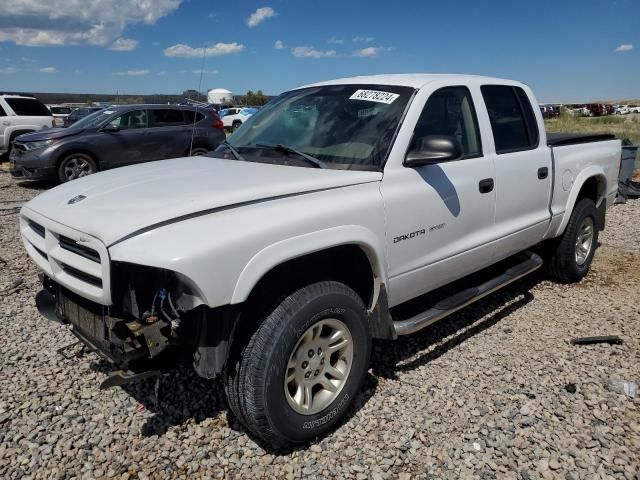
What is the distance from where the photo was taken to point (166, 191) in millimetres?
2635

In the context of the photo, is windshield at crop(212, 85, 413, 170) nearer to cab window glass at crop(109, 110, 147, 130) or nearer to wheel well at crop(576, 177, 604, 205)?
wheel well at crop(576, 177, 604, 205)

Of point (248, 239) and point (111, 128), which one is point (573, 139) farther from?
point (111, 128)

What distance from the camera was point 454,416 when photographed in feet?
10.0

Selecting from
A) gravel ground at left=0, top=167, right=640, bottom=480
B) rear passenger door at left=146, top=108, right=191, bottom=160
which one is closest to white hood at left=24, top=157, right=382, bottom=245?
gravel ground at left=0, top=167, right=640, bottom=480

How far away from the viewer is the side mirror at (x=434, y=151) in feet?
9.70

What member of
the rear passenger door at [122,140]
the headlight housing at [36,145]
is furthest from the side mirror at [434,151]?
the headlight housing at [36,145]

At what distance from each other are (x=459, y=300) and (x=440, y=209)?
2.34ft

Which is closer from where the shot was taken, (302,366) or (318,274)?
(302,366)

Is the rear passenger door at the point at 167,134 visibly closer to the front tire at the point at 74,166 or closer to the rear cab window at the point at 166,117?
the rear cab window at the point at 166,117

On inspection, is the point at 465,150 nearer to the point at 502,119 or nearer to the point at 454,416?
the point at 502,119

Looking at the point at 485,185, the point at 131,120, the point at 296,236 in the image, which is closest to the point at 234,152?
the point at 296,236

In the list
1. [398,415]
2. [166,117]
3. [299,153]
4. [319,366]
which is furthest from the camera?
[166,117]

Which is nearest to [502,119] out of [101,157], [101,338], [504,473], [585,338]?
[585,338]

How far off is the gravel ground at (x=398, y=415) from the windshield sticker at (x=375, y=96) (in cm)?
178
